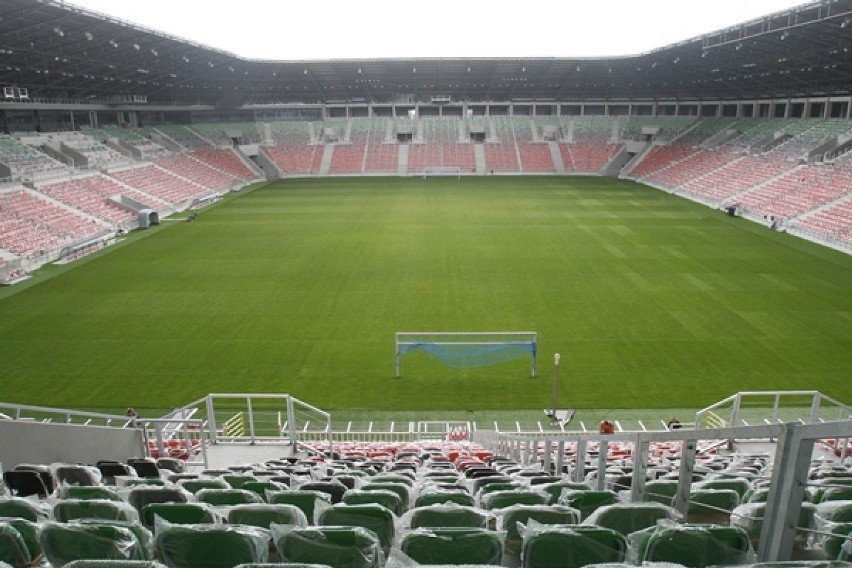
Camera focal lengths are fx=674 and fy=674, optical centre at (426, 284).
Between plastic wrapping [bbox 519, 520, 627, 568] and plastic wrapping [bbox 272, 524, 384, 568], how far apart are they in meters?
0.90

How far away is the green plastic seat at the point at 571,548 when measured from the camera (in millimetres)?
3871

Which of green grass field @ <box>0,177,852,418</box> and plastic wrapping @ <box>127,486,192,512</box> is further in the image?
green grass field @ <box>0,177,852,418</box>

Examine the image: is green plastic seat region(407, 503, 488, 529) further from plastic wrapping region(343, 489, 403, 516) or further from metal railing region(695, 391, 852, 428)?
metal railing region(695, 391, 852, 428)

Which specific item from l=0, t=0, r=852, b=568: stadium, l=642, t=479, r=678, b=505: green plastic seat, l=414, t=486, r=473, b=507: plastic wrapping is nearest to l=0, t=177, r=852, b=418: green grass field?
l=0, t=0, r=852, b=568: stadium

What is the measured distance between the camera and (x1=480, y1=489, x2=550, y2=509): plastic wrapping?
19.2ft

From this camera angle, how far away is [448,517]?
199 inches

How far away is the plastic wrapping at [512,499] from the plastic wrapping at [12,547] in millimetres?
3497

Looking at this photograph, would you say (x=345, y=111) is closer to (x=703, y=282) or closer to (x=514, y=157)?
(x=514, y=157)

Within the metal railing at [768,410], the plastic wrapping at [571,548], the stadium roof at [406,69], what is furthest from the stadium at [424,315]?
→ the stadium roof at [406,69]

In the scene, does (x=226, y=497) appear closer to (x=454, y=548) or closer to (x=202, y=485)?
(x=202, y=485)

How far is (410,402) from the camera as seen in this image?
1719cm

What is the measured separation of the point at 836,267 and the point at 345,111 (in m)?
63.5

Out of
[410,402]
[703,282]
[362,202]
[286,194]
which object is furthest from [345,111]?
[410,402]

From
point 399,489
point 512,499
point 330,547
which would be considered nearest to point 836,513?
point 512,499
